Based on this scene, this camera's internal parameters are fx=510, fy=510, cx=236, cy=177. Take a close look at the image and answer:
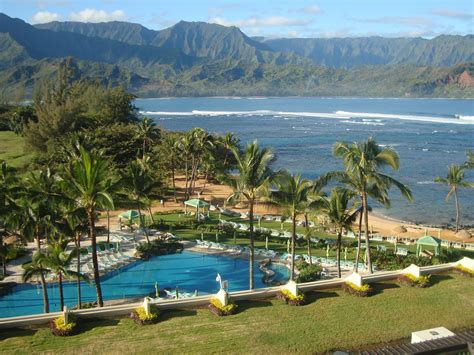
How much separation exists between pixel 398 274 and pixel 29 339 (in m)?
12.2

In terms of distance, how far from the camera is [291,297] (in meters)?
16.1

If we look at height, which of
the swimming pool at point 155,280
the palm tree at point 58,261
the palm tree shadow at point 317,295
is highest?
the palm tree at point 58,261

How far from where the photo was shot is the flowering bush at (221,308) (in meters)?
15.1

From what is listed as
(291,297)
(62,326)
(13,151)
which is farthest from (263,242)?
(13,151)

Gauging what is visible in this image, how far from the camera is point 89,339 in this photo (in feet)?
44.7

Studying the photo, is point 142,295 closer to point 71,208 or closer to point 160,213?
point 71,208

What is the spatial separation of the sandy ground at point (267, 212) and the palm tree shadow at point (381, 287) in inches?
448

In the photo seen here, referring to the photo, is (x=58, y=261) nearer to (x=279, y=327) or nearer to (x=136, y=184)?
(x=279, y=327)

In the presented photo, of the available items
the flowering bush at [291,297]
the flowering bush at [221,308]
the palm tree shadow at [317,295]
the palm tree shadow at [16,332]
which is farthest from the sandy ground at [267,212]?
the palm tree shadow at [16,332]

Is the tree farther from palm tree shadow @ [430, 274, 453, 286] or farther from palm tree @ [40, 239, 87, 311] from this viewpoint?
palm tree shadow @ [430, 274, 453, 286]

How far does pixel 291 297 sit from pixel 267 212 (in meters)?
26.3

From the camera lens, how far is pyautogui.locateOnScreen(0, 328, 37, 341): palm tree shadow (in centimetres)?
1352

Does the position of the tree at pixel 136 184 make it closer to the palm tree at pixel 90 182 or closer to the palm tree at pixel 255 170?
the palm tree at pixel 255 170

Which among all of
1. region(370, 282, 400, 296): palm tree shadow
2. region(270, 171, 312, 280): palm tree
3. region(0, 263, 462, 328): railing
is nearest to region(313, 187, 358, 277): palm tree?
region(270, 171, 312, 280): palm tree
